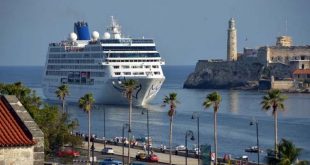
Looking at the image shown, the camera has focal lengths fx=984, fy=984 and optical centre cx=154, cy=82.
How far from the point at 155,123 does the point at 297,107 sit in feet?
148

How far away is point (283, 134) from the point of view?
331 feet

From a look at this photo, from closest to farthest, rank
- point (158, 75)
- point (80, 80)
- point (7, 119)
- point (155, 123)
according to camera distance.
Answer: point (7, 119) < point (155, 123) < point (158, 75) < point (80, 80)

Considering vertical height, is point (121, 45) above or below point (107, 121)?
above

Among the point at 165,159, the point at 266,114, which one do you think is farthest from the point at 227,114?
the point at 165,159

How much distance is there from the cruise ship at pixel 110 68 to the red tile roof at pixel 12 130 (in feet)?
387

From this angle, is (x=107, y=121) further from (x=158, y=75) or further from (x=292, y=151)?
(x=292, y=151)

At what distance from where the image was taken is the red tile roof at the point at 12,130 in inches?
772

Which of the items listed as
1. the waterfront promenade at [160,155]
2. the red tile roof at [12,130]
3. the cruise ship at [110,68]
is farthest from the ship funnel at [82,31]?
the red tile roof at [12,130]

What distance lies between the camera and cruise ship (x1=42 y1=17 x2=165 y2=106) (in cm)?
14625

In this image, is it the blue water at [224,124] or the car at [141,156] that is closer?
the car at [141,156]

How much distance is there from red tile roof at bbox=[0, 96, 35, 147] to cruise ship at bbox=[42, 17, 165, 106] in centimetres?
11801

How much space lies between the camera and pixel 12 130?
1983 centimetres

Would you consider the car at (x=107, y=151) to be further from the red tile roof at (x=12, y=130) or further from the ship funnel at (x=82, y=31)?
the ship funnel at (x=82, y=31)

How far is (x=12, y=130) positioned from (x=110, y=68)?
12902 cm
